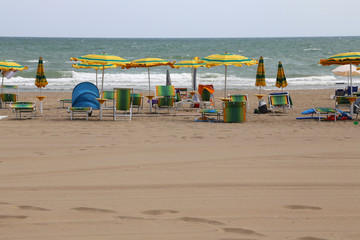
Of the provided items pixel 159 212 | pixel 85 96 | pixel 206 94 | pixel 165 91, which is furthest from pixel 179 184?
pixel 206 94

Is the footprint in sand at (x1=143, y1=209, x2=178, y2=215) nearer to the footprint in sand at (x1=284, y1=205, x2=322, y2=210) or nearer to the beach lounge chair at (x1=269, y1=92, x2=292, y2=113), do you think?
the footprint in sand at (x1=284, y1=205, x2=322, y2=210)

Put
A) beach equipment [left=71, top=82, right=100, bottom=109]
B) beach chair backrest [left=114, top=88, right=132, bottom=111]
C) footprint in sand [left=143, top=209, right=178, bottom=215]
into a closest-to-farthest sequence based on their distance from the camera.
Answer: footprint in sand [left=143, top=209, right=178, bottom=215] → beach chair backrest [left=114, top=88, right=132, bottom=111] → beach equipment [left=71, top=82, right=100, bottom=109]

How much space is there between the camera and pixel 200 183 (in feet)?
16.8

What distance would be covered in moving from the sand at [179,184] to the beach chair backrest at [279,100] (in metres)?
4.07

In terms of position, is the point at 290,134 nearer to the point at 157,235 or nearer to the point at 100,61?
the point at 100,61

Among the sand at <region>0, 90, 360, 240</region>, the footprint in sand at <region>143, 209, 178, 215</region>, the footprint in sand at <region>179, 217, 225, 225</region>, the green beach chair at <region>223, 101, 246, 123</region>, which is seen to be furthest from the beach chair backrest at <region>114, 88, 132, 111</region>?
the footprint in sand at <region>179, 217, 225, 225</region>

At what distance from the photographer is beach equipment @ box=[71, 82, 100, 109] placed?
12.0 meters

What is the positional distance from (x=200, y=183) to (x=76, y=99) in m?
7.41

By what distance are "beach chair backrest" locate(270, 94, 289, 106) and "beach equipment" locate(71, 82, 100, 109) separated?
14.0 ft

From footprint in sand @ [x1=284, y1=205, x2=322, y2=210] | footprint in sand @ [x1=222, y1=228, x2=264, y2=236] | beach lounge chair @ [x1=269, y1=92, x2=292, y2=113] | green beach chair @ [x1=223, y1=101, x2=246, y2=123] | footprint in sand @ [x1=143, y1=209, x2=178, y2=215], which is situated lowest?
footprint in sand @ [x1=222, y1=228, x2=264, y2=236]

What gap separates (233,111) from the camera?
35.8ft

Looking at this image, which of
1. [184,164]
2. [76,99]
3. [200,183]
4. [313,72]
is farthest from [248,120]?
[313,72]

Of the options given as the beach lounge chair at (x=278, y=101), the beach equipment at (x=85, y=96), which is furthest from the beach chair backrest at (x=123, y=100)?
the beach lounge chair at (x=278, y=101)

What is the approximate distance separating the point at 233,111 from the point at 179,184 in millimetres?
6018
